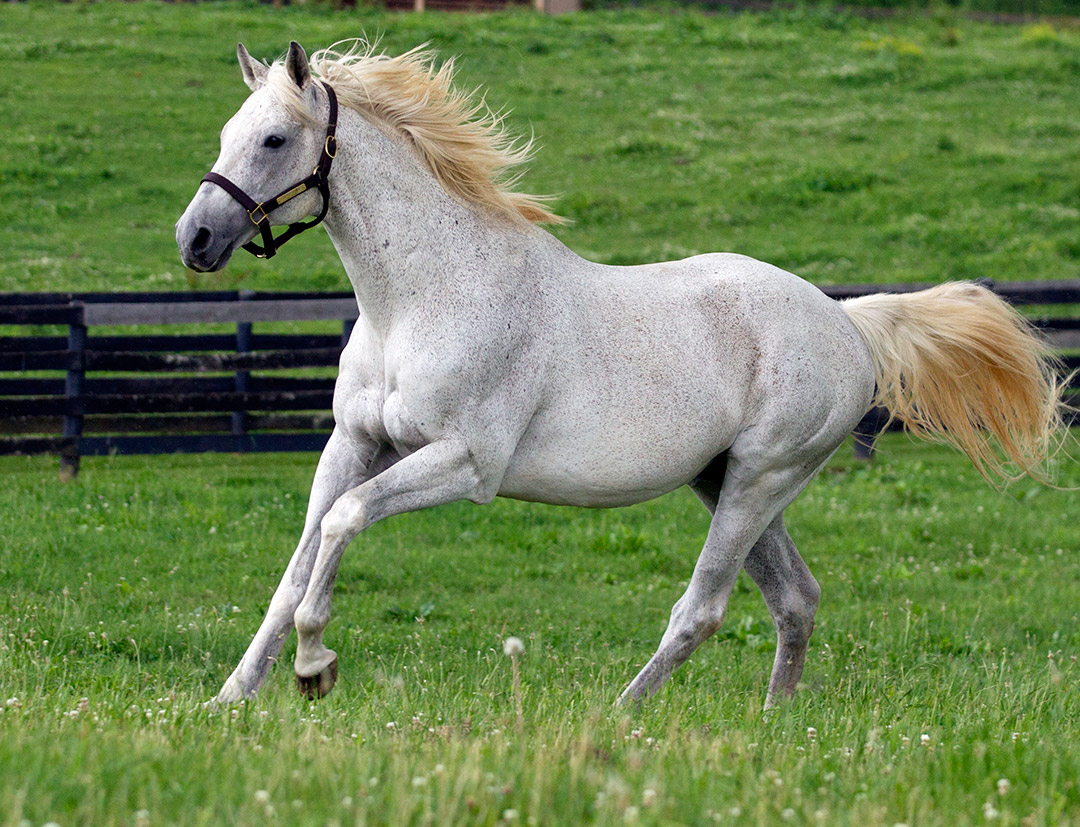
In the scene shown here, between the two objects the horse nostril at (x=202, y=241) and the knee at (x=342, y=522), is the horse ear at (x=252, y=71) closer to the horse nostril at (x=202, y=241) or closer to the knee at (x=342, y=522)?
the horse nostril at (x=202, y=241)

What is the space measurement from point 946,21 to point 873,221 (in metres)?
17.6

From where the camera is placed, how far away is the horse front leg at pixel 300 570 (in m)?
4.70

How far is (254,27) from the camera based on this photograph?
26.1 metres

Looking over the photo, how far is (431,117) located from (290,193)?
0.78 meters

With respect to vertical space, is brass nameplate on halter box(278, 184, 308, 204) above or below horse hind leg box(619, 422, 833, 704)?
above

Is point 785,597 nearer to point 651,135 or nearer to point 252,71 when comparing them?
point 252,71

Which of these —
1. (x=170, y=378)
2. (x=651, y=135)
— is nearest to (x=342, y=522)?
(x=170, y=378)

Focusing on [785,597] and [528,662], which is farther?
[528,662]

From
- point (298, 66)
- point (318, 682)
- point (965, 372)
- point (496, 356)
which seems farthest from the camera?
point (965, 372)

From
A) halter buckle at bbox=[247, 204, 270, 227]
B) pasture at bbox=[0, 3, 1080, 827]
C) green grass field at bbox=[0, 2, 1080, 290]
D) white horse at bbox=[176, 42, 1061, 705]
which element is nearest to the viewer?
pasture at bbox=[0, 3, 1080, 827]

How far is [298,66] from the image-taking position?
454cm

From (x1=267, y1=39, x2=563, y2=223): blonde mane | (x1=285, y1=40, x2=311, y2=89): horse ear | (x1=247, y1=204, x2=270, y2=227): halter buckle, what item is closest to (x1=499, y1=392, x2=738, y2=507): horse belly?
(x1=267, y1=39, x2=563, y2=223): blonde mane

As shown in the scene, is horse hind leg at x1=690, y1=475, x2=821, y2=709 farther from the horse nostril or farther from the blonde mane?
the horse nostril

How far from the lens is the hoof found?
15.2ft
